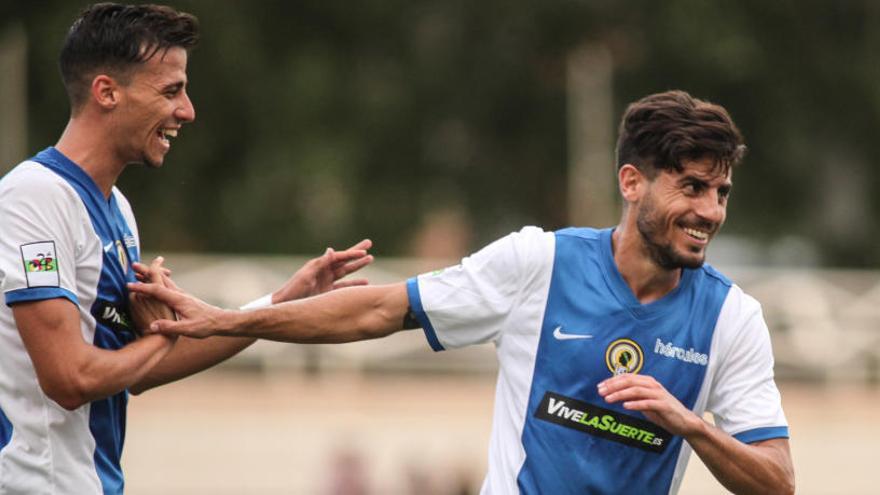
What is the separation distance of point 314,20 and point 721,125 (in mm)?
26259

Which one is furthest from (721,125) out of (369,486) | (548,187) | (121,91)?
(548,187)

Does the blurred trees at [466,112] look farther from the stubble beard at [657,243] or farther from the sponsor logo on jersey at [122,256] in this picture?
the stubble beard at [657,243]

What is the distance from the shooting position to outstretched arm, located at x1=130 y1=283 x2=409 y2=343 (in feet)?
17.8

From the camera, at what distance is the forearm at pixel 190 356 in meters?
5.90

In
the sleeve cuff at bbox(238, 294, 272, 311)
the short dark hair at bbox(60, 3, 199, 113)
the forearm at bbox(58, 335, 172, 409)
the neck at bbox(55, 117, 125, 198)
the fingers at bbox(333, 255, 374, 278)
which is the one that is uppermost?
the short dark hair at bbox(60, 3, 199, 113)

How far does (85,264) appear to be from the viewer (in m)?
5.28

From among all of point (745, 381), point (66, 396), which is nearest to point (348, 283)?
point (66, 396)

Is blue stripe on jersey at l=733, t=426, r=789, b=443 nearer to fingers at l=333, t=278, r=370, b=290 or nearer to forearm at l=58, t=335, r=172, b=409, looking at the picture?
fingers at l=333, t=278, r=370, b=290

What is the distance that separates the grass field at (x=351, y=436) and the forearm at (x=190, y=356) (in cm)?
721

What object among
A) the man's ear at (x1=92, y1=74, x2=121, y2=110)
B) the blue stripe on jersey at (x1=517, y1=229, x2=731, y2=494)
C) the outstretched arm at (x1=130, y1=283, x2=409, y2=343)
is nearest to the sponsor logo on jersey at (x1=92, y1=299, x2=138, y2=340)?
the outstretched arm at (x1=130, y1=283, x2=409, y2=343)

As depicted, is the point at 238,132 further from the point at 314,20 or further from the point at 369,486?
the point at 369,486

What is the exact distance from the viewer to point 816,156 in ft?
111

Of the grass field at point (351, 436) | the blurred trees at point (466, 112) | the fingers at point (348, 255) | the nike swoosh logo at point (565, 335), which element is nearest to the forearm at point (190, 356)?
the fingers at point (348, 255)

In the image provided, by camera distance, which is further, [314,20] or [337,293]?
[314,20]
